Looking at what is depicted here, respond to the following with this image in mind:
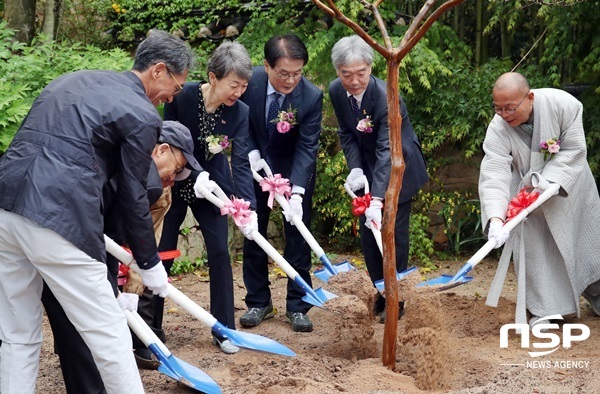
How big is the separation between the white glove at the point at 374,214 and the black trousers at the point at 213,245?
3.06ft

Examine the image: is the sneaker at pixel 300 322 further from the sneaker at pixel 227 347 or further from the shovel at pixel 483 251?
the shovel at pixel 483 251

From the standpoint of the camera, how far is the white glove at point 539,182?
5.20 m

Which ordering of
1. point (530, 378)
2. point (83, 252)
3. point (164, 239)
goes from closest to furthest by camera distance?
point (83, 252) < point (530, 378) < point (164, 239)

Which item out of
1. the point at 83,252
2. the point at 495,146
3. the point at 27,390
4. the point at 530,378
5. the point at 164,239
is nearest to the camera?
the point at 83,252

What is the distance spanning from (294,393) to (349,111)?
2.17 metres

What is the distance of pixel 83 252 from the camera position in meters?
3.31

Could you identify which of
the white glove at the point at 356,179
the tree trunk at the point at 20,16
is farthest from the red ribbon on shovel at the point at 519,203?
the tree trunk at the point at 20,16

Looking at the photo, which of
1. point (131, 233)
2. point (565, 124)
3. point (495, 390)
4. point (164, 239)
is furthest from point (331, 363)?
point (565, 124)

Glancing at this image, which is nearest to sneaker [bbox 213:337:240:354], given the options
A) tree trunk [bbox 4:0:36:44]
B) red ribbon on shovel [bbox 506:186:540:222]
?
red ribbon on shovel [bbox 506:186:540:222]

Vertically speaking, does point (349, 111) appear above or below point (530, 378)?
above

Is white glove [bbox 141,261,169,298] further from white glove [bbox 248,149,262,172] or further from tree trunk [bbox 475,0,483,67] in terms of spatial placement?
tree trunk [bbox 475,0,483,67]

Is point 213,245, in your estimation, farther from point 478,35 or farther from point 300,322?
point 478,35

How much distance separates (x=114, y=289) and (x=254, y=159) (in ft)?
6.68

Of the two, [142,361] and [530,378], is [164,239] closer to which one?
[142,361]
